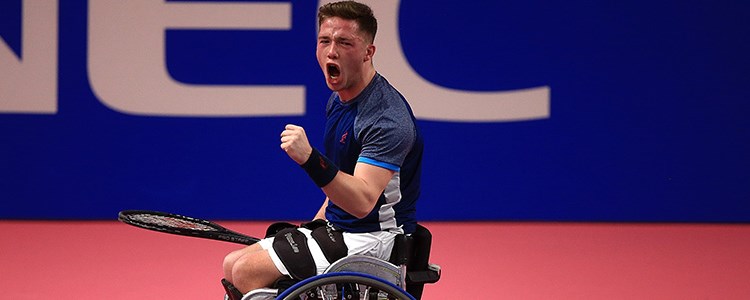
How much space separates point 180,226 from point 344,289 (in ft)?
1.97

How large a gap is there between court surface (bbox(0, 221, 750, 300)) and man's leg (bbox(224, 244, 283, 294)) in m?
1.77

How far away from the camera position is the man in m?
3.05

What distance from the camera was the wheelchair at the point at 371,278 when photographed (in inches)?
116

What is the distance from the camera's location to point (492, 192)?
681cm

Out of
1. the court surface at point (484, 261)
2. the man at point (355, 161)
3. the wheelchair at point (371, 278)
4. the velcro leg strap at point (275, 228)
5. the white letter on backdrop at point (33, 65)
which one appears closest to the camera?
the wheelchair at point (371, 278)

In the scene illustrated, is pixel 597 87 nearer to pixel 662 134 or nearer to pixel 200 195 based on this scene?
pixel 662 134

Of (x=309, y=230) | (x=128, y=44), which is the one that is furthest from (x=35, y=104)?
(x=309, y=230)

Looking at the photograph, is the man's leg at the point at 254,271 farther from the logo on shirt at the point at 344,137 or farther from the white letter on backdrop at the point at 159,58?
the white letter on backdrop at the point at 159,58

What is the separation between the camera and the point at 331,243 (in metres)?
3.17

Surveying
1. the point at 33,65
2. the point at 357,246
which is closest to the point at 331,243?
the point at 357,246

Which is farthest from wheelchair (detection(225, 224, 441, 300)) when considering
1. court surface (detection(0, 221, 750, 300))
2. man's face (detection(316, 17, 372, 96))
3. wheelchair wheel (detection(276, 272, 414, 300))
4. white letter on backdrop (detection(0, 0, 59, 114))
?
white letter on backdrop (detection(0, 0, 59, 114))

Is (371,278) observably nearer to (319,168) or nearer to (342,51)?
(319,168)

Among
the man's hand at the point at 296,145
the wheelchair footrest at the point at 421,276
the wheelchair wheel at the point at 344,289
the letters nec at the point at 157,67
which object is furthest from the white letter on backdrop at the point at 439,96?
the man's hand at the point at 296,145

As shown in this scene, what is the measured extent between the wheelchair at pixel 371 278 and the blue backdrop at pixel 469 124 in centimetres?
334
